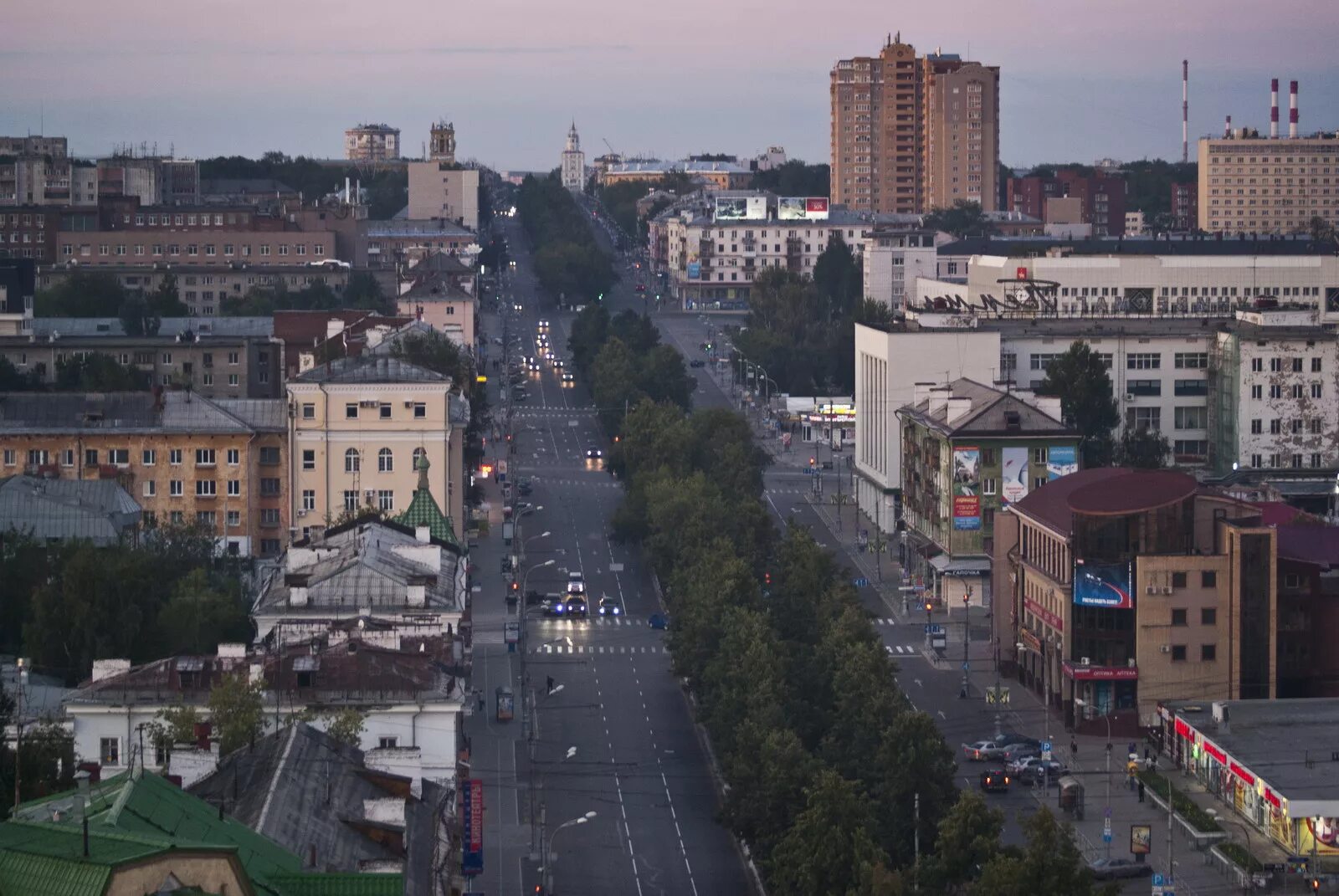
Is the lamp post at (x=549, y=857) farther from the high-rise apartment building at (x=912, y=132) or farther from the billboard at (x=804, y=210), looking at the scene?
the high-rise apartment building at (x=912, y=132)

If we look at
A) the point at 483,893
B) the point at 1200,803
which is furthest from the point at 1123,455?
the point at 483,893

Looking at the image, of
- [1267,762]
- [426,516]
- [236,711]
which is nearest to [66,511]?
[426,516]

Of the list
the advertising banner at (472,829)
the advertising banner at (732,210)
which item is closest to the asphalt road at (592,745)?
the advertising banner at (472,829)

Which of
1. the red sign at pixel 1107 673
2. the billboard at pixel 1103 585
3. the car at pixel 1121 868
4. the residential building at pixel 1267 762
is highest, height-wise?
the billboard at pixel 1103 585

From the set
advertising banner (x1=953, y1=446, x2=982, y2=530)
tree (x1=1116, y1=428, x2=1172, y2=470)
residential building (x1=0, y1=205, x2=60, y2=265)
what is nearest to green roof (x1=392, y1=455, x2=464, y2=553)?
advertising banner (x1=953, y1=446, x2=982, y2=530)

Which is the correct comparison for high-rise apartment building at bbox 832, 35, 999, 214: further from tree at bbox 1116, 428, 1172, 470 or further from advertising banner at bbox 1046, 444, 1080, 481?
advertising banner at bbox 1046, 444, 1080, 481

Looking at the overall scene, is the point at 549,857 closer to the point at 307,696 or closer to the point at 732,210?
the point at 307,696

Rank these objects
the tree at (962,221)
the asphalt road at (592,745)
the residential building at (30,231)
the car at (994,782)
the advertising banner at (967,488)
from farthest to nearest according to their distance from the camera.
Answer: the tree at (962,221) → the residential building at (30,231) → the advertising banner at (967,488) → the car at (994,782) → the asphalt road at (592,745)
